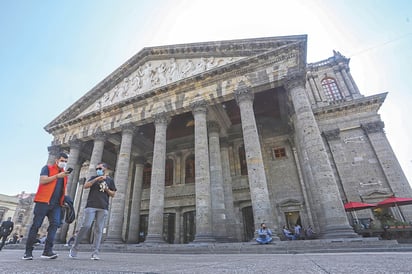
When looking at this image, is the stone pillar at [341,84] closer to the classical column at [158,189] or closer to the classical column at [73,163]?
the classical column at [158,189]

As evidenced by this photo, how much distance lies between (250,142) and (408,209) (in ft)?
36.2

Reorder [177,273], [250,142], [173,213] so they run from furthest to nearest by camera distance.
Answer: [173,213]
[250,142]
[177,273]

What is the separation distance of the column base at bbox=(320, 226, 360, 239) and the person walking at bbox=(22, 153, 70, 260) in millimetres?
8047

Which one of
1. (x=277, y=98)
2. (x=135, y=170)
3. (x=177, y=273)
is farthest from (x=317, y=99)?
(x=177, y=273)

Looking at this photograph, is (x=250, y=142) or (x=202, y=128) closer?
(x=250, y=142)

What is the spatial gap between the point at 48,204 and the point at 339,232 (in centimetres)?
851

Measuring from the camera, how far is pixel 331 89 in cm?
1973

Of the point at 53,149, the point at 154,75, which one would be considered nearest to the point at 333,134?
the point at 154,75

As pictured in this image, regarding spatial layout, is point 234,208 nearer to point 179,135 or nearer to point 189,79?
point 179,135

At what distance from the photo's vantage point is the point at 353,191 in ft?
46.6

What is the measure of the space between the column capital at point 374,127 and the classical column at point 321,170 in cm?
843

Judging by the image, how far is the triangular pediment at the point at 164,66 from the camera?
12.1 meters

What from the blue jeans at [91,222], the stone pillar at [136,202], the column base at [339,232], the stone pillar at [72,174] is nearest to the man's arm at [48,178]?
the blue jeans at [91,222]

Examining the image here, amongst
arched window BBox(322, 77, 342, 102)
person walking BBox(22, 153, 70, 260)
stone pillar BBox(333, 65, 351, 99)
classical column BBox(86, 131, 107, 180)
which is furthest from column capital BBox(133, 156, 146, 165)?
stone pillar BBox(333, 65, 351, 99)
